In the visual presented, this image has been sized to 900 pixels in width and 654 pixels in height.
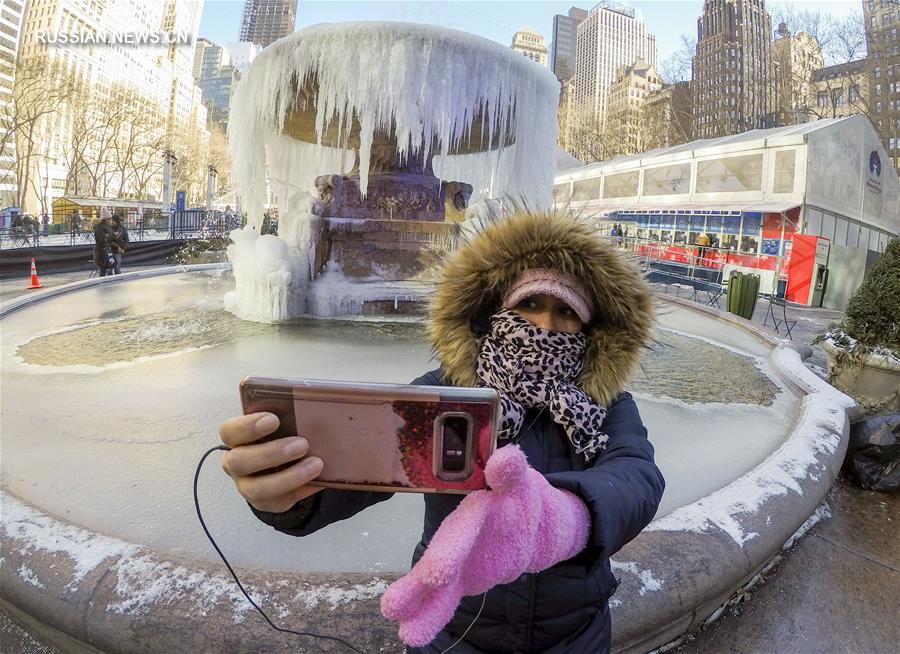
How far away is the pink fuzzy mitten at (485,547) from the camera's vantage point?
796mm

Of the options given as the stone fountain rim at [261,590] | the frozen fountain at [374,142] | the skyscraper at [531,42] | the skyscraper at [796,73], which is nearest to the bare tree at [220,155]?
the skyscraper at [531,42]

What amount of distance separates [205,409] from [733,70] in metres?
62.0

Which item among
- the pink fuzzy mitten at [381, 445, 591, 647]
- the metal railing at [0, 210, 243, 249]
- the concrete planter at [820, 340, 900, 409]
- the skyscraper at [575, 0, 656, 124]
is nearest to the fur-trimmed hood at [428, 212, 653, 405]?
the pink fuzzy mitten at [381, 445, 591, 647]

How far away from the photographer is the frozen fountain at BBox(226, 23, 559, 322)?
739cm

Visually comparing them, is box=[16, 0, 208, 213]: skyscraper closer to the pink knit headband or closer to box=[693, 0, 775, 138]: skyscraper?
the pink knit headband

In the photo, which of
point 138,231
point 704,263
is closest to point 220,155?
point 138,231

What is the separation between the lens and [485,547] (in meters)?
0.84

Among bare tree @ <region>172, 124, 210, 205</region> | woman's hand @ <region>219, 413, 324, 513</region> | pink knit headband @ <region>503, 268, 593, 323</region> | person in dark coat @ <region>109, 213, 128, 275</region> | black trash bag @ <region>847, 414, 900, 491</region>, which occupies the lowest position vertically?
black trash bag @ <region>847, 414, 900, 491</region>

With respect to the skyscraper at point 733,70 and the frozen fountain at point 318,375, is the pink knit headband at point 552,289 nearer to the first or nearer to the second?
the frozen fountain at point 318,375

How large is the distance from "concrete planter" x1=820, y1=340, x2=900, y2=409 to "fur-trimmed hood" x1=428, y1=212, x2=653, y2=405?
477cm

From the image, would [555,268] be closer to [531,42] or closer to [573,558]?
[573,558]

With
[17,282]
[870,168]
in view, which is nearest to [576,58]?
[870,168]

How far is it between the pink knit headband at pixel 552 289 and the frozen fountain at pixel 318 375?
3.31 ft

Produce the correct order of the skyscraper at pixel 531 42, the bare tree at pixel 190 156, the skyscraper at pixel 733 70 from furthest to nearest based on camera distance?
the bare tree at pixel 190 156
the skyscraper at pixel 733 70
the skyscraper at pixel 531 42
